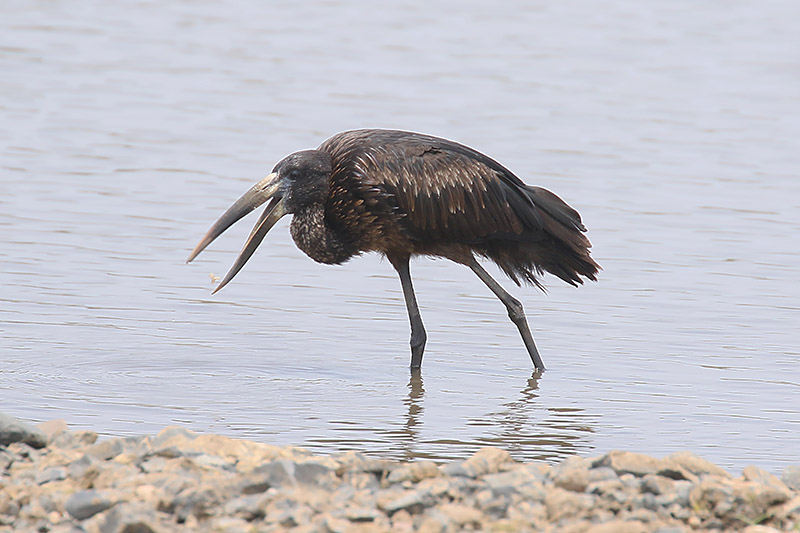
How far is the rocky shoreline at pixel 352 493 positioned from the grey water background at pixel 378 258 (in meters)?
1.51

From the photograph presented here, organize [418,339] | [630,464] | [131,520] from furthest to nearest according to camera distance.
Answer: [418,339] → [630,464] → [131,520]

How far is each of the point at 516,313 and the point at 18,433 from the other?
13.3 ft

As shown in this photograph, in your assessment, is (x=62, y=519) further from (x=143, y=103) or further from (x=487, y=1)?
(x=487, y=1)

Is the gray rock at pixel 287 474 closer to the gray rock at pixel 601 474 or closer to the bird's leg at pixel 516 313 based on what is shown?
the gray rock at pixel 601 474

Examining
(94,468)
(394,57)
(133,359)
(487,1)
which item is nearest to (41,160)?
(133,359)

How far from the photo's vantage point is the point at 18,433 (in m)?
6.29

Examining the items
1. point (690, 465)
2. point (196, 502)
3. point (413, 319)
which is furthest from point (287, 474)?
point (413, 319)

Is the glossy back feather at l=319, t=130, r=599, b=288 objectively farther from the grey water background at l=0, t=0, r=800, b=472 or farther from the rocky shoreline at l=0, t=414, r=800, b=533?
the rocky shoreline at l=0, t=414, r=800, b=533

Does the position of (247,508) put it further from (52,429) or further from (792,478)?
(792,478)

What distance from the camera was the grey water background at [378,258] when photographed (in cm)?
839

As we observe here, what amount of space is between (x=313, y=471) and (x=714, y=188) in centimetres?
985

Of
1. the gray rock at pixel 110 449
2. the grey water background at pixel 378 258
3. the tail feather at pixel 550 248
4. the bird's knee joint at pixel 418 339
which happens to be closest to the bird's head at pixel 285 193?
the grey water background at pixel 378 258

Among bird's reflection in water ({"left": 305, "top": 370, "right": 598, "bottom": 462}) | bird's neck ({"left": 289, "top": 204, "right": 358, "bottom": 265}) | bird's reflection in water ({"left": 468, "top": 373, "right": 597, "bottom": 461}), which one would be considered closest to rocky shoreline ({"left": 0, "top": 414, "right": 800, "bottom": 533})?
bird's reflection in water ({"left": 305, "top": 370, "right": 598, "bottom": 462})

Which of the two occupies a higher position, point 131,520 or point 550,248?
point 550,248
